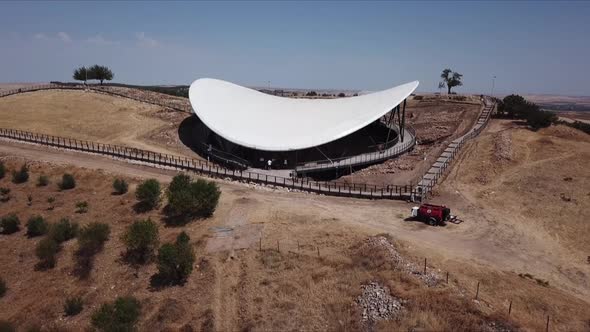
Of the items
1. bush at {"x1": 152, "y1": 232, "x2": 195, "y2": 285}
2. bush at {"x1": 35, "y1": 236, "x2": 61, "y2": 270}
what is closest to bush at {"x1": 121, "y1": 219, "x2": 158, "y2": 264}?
bush at {"x1": 152, "y1": 232, "x2": 195, "y2": 285}

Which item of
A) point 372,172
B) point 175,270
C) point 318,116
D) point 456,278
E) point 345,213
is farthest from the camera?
point 318,116

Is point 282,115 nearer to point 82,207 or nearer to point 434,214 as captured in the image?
point 82,207

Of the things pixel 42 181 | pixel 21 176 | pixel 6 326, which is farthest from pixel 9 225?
pixel 6 326

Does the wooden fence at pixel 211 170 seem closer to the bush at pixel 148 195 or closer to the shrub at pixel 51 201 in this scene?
the bush at pixel 148 195

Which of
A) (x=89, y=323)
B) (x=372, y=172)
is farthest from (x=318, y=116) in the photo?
(x=89, y=323)

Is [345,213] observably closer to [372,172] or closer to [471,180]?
[372,172]

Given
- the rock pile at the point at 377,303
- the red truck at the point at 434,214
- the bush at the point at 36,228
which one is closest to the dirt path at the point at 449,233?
the red truck at the point at 434,214
